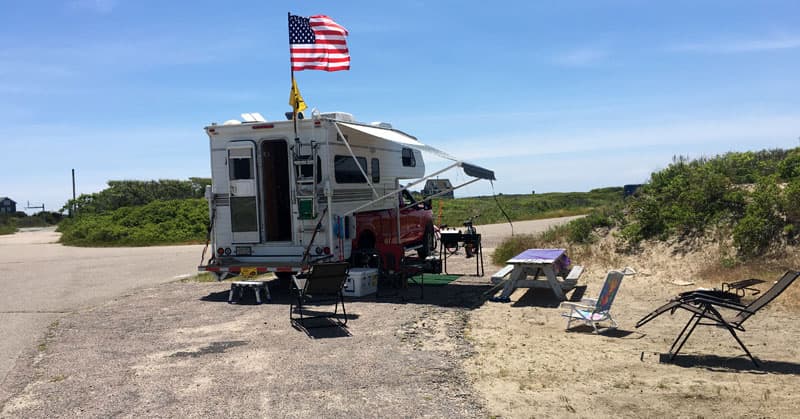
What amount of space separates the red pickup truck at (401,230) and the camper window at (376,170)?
0.60 metres

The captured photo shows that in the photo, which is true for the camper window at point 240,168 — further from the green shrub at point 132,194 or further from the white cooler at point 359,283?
the green shrub at point 132,194

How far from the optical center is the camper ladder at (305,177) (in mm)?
9641

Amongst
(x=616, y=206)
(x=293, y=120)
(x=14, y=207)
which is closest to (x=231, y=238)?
(x=293, y=120)

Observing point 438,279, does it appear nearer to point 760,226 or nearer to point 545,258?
point 545,258

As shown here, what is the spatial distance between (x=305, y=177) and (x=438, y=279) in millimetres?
3224

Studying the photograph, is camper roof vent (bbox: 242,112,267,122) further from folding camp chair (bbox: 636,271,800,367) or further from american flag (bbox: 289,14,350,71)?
folding camp chair (bbox: 636,271,800,367)

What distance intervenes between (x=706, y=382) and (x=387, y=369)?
2.70 metres

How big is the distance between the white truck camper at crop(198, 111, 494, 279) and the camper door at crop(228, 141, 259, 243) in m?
0.02

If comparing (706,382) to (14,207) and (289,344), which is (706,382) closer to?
(289,344)

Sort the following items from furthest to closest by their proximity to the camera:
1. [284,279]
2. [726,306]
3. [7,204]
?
[7,204] < [284,279] < [726,306]

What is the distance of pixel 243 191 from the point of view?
10.0 meters

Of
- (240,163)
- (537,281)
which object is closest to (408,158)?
(240,163)

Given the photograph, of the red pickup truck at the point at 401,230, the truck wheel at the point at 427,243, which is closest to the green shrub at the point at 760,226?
the red pickup truck at the point at 401,230

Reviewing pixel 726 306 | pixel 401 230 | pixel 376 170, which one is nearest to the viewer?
pixel 726 306
